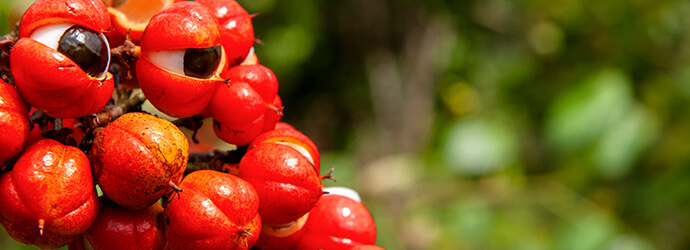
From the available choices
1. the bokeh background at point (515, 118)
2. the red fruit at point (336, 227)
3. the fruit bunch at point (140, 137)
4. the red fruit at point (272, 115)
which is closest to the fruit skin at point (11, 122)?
the fruit bunch at point (140, 137)

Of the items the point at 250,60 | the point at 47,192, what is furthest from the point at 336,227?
the point at 47,192

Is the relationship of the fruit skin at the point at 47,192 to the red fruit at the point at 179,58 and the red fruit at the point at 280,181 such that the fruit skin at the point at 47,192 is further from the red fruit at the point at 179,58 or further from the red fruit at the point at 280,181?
the red fruit at the point at 280,181

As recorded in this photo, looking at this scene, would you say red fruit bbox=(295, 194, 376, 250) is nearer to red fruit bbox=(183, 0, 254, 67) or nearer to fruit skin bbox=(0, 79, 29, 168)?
red fruit bbox=(183, 0, 254, 67)

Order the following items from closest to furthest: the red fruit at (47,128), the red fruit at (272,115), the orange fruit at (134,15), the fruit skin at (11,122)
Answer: the fruit skin at (11,122), the red fruit at (47,128), the orange fruit at (134,15), the red fruit at (272,115)

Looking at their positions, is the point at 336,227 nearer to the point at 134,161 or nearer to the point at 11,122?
the point at 134,161

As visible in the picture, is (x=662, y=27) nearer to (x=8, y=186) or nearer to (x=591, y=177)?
(x=591, y=177)
